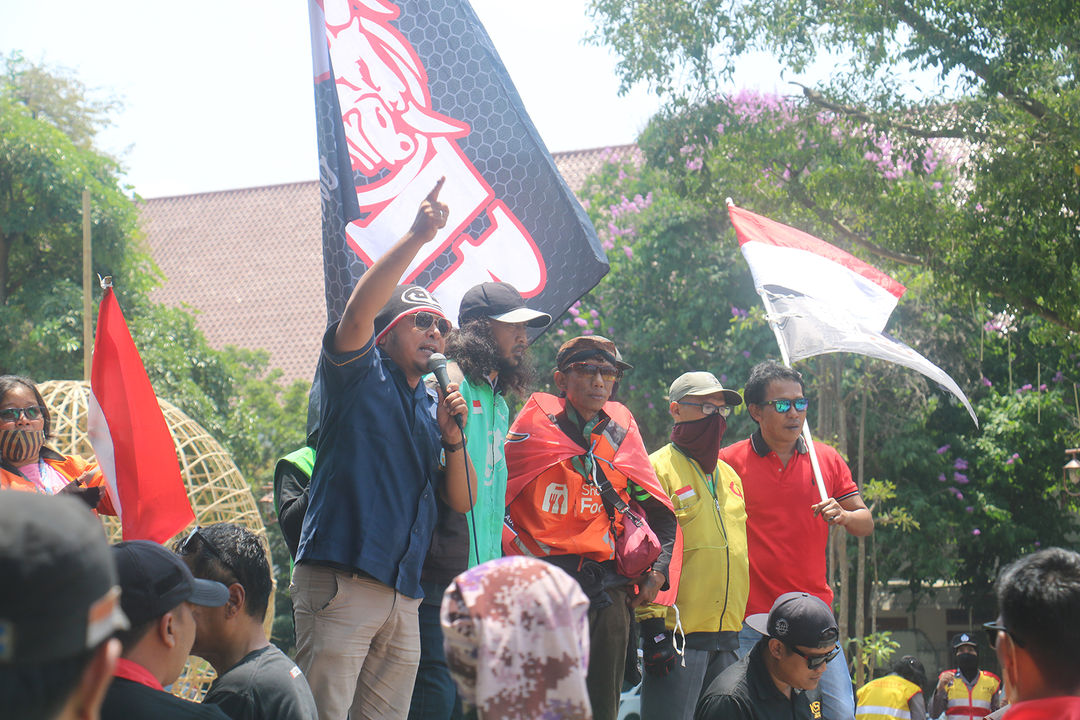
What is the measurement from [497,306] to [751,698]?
1.85m

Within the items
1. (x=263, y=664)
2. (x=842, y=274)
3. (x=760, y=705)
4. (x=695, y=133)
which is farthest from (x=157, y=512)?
(x=695, y=133)

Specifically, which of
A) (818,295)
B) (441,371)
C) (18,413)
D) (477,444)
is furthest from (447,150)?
(818,295)

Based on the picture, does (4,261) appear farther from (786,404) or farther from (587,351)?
(786,404)

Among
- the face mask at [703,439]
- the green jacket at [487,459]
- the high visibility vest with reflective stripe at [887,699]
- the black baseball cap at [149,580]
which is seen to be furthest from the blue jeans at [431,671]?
the high visibility vest with reflective stripe at [887,699]

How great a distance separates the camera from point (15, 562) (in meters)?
1.23

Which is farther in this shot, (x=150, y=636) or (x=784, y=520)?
(x=784, y=520)

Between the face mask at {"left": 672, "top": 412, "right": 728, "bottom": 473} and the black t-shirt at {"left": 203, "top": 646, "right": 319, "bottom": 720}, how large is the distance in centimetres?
267

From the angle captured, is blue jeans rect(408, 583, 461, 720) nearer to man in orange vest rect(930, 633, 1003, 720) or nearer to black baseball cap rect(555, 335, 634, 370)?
black baseball cap rect(555, 335, 634, 370)

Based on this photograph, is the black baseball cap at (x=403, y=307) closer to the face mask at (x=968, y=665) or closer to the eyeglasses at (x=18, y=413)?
the eyeglasses at (x=18, y=413)

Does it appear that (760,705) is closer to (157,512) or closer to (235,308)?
(157,512)

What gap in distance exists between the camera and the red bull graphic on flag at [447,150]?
4863 mm

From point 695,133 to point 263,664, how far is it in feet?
28.7

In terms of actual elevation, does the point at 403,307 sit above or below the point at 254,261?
below

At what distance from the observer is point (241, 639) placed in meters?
3.17
